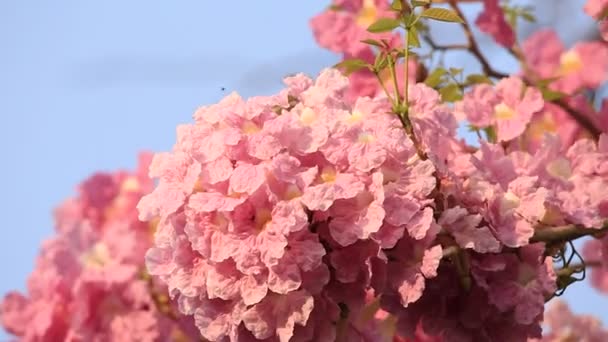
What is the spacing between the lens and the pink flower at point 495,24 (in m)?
1.12

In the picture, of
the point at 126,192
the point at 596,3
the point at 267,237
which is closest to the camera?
the point at 267,237

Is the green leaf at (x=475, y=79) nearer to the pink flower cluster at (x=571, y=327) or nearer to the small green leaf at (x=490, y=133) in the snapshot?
the small green leaf at (x=490, y=133)

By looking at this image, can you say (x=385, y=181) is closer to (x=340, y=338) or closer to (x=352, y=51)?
(x=340, y=338)

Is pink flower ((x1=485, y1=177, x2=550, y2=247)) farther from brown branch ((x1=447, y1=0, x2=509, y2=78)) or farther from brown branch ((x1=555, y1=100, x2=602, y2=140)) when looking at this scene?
brown branch ((x1=447, y1=0, x2=509, y2=78))

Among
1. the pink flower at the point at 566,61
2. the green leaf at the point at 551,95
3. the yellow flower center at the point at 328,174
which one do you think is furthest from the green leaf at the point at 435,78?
the pink flower at the point at 566,61

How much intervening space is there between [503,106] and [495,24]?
24 cm

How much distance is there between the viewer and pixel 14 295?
1087 mm

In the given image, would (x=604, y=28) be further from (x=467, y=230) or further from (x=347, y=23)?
(x=347, y=23)

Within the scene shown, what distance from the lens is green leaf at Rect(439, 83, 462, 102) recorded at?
2.97ft

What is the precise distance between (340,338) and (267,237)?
0.10m

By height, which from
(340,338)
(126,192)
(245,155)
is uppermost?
(245,155)

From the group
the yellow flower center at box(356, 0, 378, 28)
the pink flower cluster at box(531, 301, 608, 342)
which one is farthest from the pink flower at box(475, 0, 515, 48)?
the pink flower cluster at box(531, 301, 608, 342)

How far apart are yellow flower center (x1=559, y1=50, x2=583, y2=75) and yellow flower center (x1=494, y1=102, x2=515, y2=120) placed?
1.33 feet

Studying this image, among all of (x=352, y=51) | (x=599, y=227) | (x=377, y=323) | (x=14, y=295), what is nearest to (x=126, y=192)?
(x=14, y=295)
